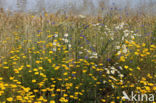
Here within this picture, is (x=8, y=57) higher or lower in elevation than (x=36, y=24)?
lower

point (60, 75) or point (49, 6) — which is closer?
point (60, 75)

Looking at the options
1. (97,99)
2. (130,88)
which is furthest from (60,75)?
(130,88)

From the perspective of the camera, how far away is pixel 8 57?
3.31m

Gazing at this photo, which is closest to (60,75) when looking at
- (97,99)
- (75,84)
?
(75,84)

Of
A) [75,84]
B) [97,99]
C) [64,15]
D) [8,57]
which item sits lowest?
[97,99]

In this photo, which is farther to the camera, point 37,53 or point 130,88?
point 37,53

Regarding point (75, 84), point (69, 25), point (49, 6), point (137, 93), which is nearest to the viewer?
point (137, 93)

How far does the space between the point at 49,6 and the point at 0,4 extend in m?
1.21

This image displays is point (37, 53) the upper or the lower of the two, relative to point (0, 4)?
lower

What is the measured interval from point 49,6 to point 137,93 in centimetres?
356

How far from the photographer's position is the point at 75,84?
2814 mm

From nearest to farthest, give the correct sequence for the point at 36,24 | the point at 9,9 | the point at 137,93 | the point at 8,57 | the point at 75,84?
the point at 137,93
the point at 75,84
the point at 8,57
the point at 36,24
the point at 9,9

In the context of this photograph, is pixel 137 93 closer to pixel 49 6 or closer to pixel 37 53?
pixel 37 53

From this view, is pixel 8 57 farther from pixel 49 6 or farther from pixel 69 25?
pixel 49 6
